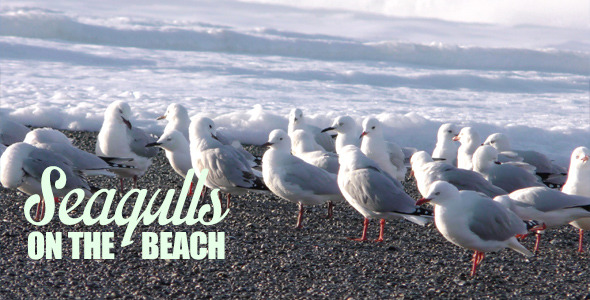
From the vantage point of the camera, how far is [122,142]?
7641 mm

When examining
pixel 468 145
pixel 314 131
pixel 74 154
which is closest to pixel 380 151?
pixel 468 145

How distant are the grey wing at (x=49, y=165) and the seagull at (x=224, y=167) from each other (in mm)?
1113

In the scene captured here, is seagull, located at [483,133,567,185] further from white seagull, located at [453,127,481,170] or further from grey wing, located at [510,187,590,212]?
grey wing, located at [510,187,590,212]

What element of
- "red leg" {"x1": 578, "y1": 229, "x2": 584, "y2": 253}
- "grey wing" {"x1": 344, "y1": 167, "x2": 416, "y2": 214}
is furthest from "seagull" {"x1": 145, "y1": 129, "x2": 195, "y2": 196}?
"red leg" {"x1": 578, "y1": 229, "x2": 584, "y2": 253}

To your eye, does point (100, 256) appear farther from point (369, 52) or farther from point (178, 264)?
→ point (369, 52)

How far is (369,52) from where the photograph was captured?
1051 inches

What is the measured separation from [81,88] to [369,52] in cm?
1409

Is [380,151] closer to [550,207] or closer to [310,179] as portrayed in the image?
[310,179]

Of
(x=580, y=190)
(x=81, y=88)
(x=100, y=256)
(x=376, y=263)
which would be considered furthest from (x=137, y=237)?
(x=81, y=88)

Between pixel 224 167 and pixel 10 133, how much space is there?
292cm

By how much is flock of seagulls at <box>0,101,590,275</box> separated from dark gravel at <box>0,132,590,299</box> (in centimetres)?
22

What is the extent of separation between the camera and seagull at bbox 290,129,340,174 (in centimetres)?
697

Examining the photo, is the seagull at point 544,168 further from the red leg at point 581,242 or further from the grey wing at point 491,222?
the grey wing at point 491,222

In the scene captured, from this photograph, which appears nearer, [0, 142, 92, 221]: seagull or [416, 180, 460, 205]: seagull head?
[416, 180, 460, 205]: seagull head
